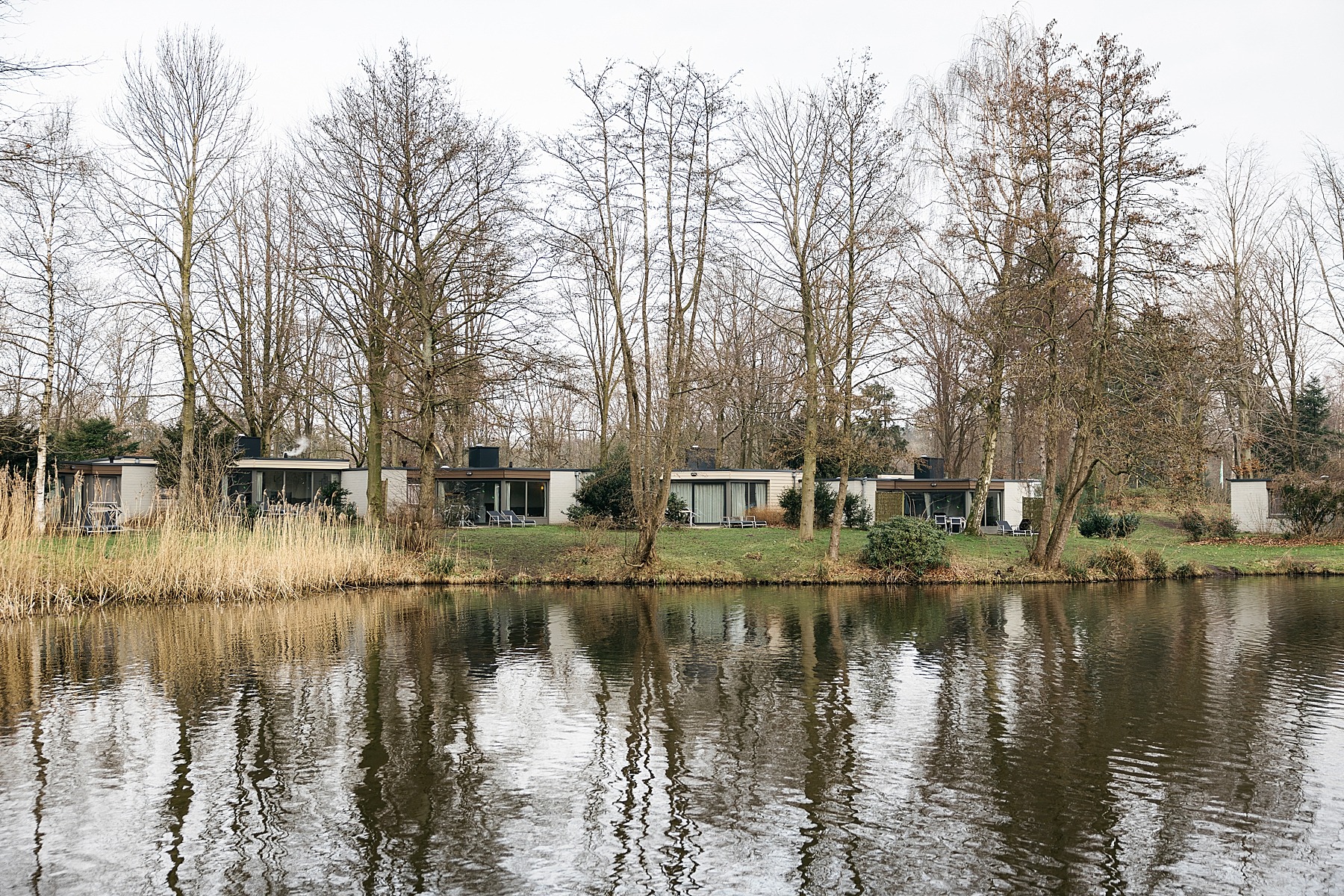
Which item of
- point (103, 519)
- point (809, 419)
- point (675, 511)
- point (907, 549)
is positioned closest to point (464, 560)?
point (103, 519)

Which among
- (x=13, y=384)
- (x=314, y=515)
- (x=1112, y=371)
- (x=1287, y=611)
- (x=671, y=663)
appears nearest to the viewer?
(x=671, y=663)

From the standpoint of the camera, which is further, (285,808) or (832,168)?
(832,168)

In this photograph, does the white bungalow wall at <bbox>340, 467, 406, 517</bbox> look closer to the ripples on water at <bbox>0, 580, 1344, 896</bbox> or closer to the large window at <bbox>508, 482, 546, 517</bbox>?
the large window at <bbox>508, 482, 546, 517</bbox>

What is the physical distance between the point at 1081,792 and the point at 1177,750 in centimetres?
152

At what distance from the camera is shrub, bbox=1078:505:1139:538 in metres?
27.7

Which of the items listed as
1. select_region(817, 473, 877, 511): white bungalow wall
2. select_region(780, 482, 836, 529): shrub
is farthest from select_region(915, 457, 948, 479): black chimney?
select_region(780, 482, 836, 529): shrub

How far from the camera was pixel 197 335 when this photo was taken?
90.7ft

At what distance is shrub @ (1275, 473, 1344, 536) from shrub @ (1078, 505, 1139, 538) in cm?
383

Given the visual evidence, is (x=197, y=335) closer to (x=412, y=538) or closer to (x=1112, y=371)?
(x=412, y=538)

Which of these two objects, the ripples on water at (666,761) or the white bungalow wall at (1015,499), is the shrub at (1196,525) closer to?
the white bungalow wall at (1015,499)

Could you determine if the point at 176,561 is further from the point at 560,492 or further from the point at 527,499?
the point at 527,499

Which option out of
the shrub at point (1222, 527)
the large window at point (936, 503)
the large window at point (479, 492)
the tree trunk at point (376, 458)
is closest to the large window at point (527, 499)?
the large window at point (479, 492)

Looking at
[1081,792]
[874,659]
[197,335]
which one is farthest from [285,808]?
[197,335]

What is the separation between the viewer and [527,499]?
34.3 m
